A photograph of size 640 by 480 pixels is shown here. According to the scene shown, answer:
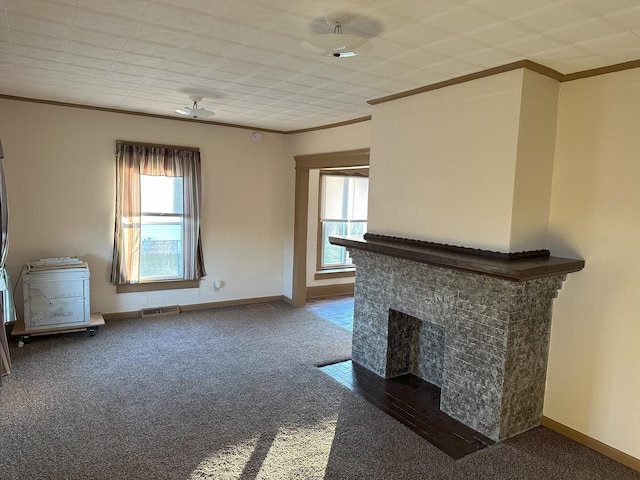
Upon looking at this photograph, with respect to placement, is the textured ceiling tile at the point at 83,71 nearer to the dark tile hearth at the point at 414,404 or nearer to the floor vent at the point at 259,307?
the dark tile hearth at the point at 414,404

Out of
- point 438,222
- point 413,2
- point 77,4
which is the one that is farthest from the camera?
point 438,222

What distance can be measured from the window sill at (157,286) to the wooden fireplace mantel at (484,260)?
9.52 ft

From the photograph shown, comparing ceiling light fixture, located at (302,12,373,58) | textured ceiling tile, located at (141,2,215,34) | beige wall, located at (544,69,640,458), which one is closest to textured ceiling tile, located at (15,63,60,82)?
textured ceiling tile, located at (141,2,215,34)

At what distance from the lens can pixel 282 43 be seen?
2.54 metres

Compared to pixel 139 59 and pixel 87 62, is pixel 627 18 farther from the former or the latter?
pixel 87 62

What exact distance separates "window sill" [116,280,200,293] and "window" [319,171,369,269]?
6.92 feet

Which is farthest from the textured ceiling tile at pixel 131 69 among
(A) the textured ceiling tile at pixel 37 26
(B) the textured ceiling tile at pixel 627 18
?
(B) the textured ceiling tile at pixel 627 18

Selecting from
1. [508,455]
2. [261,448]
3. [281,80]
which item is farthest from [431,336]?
[281,80]

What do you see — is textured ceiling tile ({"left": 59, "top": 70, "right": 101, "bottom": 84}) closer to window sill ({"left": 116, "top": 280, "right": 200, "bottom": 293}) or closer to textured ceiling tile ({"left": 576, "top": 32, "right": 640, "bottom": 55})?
window sill ({"left": 116, "top": 280, "right": 200, "bottom": 293})

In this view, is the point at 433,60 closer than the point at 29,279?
Yes

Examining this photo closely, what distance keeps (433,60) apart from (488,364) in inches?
79.3

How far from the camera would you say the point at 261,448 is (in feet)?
8.76

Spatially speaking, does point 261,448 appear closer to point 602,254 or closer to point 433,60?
point 602,254

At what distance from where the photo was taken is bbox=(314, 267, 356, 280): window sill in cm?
670
